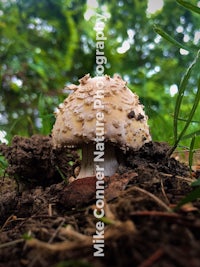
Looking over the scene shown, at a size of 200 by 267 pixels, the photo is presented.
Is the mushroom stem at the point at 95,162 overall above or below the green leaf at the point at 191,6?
below

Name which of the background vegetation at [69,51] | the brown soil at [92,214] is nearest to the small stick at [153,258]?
the brown soil at [92,214]

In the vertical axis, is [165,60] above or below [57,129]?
above

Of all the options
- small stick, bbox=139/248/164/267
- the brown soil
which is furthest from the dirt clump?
small stick, bbox=139/248/164/267

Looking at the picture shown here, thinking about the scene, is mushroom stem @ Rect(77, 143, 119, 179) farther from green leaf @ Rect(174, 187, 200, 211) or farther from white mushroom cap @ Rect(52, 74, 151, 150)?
green leaf @ Rect(174, 187, 200, 211)

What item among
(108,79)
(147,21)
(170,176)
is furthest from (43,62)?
(170,176)

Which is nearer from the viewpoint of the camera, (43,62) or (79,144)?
(79,144)

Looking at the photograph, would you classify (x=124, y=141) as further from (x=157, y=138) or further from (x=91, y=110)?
(x=157, y=138)

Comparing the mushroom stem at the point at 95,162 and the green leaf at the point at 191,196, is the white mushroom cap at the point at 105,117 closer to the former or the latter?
the mushroom stem at the point at 95,162
